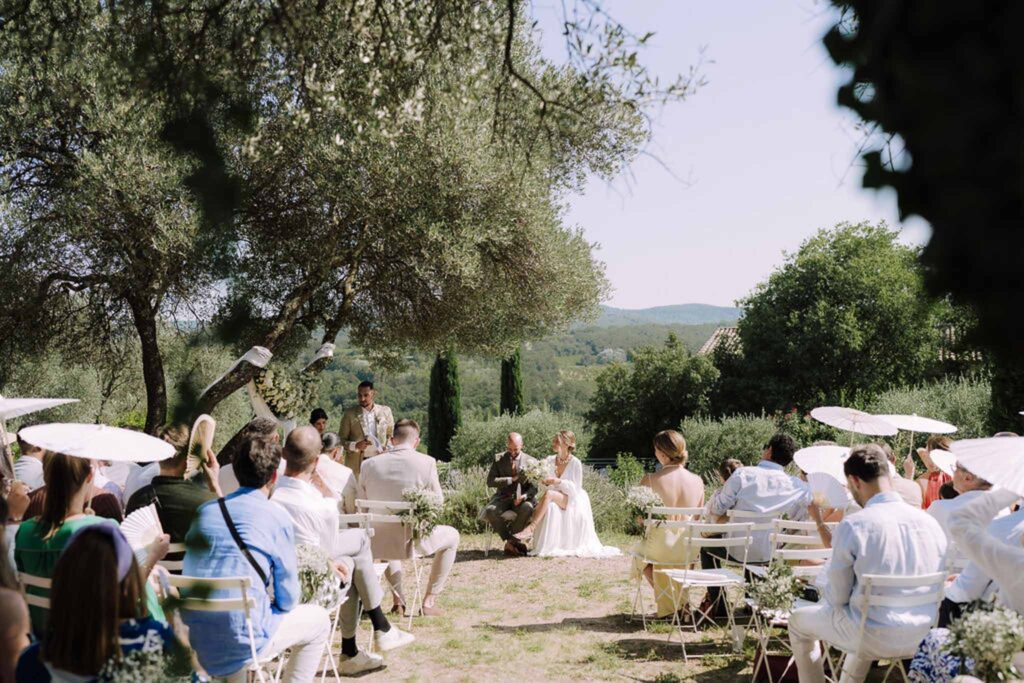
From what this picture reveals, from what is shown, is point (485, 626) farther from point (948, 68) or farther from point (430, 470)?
point (948, 68)

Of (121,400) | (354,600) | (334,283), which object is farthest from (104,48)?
(121,400)

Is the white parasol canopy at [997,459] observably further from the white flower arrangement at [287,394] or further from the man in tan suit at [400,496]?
the white flower arrangement at [287,394]

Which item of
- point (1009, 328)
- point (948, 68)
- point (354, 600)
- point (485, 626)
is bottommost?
point (485, 626)

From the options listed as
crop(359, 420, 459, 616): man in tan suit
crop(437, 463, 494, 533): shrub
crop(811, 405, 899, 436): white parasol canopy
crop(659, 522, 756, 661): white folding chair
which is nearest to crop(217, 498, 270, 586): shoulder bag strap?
crop(359, 420, 459, 616): man in tan suit

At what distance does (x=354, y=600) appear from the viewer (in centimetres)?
646

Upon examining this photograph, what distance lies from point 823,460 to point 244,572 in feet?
14.0

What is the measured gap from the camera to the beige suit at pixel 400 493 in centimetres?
743

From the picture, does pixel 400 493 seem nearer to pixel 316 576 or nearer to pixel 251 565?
pixel 316 576

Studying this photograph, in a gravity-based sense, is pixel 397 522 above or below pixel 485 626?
above

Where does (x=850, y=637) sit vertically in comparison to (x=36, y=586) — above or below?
below

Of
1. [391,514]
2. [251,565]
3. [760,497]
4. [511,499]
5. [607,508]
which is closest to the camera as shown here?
[251,565]

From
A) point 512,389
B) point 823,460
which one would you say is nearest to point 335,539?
point 823,460

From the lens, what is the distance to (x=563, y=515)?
36.3 ft

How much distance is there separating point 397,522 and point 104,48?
4.85m
